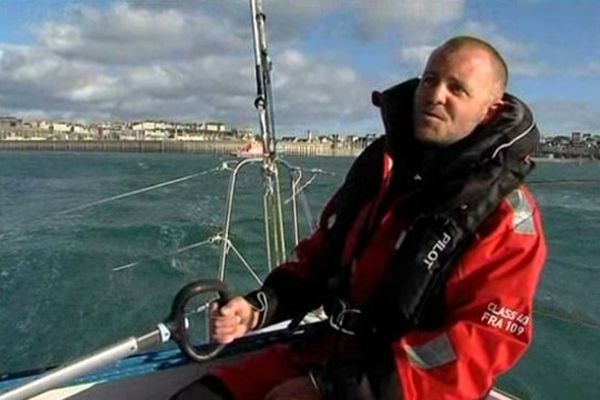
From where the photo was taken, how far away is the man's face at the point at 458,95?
160cm

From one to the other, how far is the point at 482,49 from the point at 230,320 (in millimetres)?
907

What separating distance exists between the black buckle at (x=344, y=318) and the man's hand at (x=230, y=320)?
0.79ft

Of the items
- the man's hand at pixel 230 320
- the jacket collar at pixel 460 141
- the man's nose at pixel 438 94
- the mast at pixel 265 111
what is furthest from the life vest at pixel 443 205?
the mast at pixel 265 111

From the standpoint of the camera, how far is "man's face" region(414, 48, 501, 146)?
5.26ft

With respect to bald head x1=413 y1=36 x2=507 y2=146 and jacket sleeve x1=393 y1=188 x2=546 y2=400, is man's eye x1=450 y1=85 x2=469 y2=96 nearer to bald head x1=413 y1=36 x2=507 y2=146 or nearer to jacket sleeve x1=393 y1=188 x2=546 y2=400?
bald head x1=413 y1=36 x2=507 y2=146

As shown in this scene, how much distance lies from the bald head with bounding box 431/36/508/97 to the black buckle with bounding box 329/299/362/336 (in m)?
0.63

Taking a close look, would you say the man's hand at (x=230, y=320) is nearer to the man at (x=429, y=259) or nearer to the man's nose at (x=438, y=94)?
the man at (x=429, y=259)

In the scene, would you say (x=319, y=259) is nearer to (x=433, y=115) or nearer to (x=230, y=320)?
(x=230, y=320)

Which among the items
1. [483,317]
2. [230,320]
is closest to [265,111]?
[230,320]

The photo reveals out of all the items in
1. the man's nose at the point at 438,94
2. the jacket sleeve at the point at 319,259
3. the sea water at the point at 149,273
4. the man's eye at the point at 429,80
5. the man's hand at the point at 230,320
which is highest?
the man's eye at the point at 429,80

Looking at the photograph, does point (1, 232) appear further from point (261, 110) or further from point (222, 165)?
point (261, 110)

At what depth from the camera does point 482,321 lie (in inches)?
56.9

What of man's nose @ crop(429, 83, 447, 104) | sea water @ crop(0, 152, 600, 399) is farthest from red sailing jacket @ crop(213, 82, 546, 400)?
sea water @ crop(0, 152, 600, 399)

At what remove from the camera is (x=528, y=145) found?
1.59m
